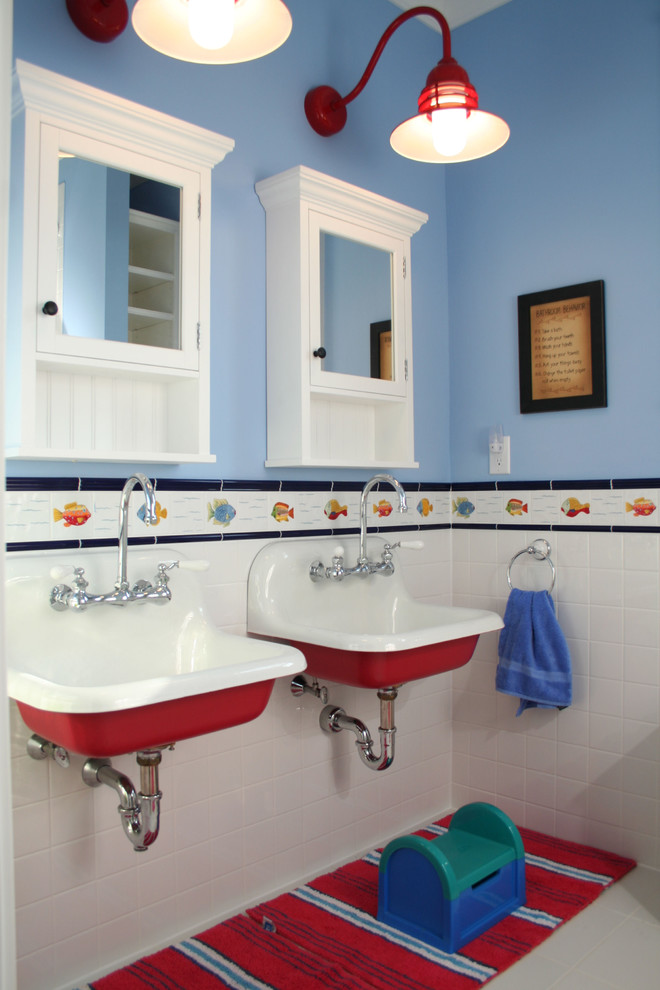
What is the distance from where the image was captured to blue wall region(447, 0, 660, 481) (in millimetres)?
2445

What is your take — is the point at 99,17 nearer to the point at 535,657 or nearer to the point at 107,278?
the point at 107,278

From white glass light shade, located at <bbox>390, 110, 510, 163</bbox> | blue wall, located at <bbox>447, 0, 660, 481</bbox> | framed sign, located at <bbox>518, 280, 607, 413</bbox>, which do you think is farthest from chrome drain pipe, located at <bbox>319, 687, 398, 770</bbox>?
white glass light shade, located at <bbox>390, 110, 510, 163</bbox>

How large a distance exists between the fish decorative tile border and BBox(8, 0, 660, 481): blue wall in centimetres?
5

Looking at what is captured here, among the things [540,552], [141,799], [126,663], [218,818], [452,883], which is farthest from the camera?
[540,552]

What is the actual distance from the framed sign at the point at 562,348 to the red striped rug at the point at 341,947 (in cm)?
147

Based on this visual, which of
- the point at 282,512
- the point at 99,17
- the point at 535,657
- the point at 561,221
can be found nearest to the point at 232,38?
the point at 99,17

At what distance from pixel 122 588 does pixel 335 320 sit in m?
1.03

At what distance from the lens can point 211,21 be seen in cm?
147

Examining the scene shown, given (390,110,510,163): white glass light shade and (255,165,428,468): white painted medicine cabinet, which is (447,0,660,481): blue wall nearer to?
(255,165,428,468): white painted medicine cabinet

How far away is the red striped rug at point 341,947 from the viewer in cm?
187

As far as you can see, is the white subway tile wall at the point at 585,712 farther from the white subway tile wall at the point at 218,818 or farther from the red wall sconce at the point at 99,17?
the red wall sconce at the point at 99,17

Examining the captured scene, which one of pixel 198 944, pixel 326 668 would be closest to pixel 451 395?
pixel 326 668

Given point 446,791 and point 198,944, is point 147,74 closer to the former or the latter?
point 198,944

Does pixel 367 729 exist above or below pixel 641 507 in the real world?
below
